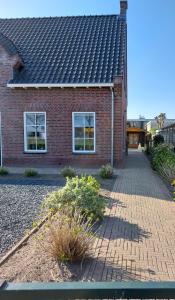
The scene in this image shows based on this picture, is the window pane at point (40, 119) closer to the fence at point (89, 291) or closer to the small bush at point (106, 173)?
the small bush at point (106, 173)

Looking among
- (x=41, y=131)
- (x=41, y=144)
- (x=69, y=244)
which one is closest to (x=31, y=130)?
(x=41, y=131)

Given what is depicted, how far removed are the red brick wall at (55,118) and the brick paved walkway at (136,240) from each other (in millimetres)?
5998

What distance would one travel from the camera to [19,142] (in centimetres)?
1639

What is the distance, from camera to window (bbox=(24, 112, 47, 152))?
53.4 ft

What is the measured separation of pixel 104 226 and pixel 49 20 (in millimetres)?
16926

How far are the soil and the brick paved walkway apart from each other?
0.71ft

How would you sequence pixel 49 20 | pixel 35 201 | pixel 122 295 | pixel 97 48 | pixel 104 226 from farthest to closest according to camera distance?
pixel 49 20, pixel 97 48, pixel 35 201, pixel 104 226, pixel 122 295

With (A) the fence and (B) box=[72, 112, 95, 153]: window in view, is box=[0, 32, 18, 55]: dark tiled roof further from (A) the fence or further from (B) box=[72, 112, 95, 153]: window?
(A) the fence

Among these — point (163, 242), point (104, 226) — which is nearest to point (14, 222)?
point (104, 226)

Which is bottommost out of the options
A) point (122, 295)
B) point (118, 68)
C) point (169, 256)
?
point (169, 256)

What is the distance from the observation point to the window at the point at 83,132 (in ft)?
52.1

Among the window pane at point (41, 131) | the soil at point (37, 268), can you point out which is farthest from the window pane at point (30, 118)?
the soil at point (37, 268)

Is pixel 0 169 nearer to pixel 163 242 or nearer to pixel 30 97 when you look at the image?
pixel 30 97

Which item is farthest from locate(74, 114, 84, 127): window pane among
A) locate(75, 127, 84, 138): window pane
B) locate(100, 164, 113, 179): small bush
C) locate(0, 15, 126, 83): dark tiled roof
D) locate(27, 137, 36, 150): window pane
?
locate(100, 164, 113, 179): small bush
